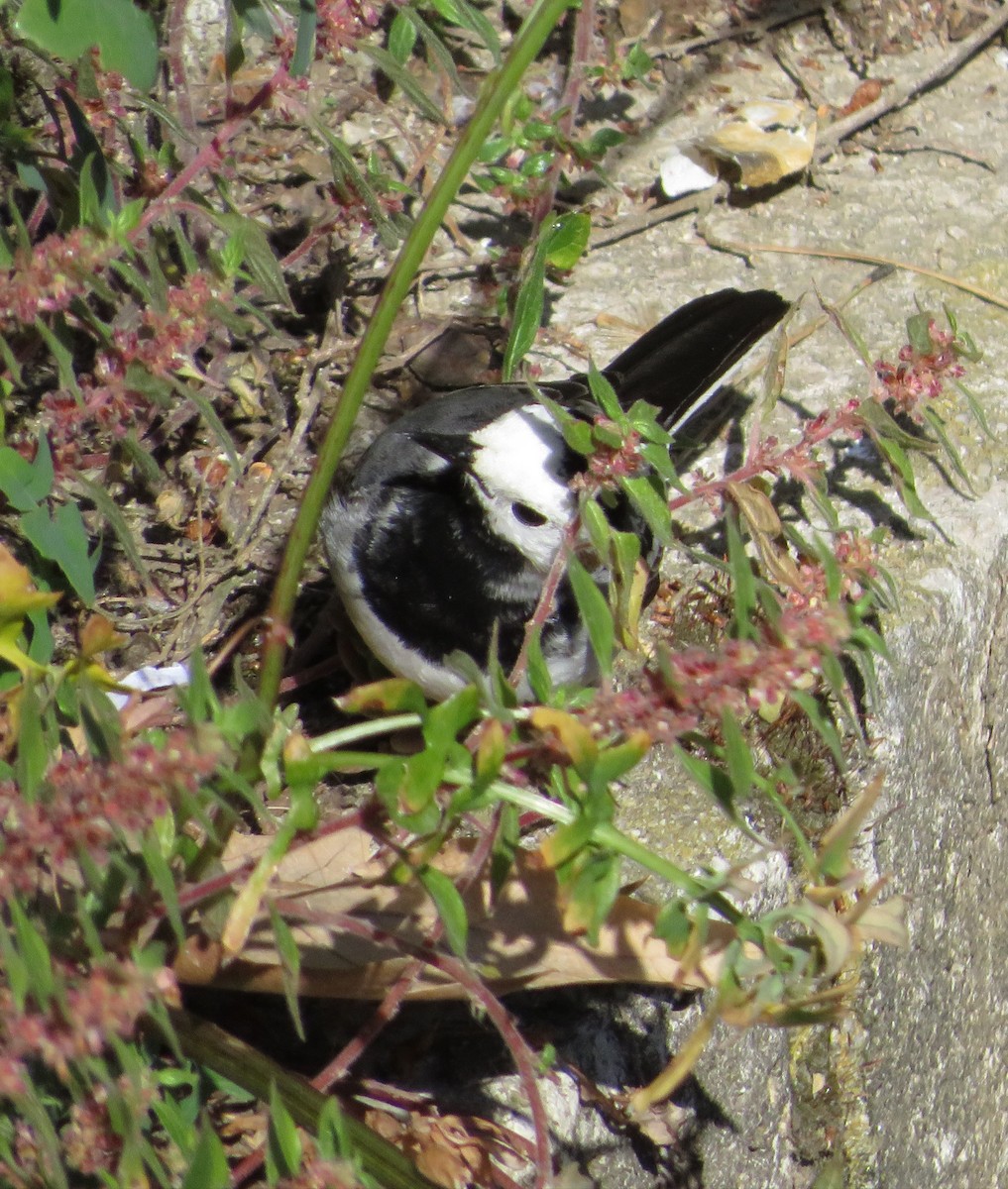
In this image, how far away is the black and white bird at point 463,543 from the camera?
2.03 m

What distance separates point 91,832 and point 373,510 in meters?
1.31

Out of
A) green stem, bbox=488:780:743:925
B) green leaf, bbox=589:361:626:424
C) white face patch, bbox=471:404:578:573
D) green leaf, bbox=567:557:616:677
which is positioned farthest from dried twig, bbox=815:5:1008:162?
green stem, bbox=488:780:743:925

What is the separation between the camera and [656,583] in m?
2.31

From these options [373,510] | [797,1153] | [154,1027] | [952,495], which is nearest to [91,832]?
[154,1027]

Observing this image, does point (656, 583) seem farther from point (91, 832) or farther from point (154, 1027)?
point (91, 832)

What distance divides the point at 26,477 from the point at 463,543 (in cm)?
80

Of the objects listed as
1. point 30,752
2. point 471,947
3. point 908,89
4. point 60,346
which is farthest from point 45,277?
point 908,89

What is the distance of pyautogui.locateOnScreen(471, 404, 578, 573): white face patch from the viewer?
6.57 feet

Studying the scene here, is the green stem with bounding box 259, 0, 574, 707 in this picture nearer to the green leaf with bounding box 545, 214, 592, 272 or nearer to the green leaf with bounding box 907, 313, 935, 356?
the green leaf with bounding box 907, 313, 935, 356

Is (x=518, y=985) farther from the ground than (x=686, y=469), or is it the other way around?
(x=686, y=469)

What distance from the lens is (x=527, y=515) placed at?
2.04 metres

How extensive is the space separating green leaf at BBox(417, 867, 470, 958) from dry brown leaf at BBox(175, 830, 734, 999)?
363 millimetres

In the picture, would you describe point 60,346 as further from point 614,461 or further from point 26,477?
point 614,461

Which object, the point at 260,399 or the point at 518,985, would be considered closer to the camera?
the point at 518,985
